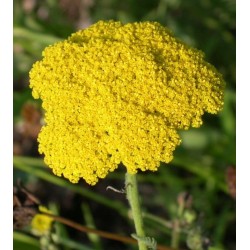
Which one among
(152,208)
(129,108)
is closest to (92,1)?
(152,208)

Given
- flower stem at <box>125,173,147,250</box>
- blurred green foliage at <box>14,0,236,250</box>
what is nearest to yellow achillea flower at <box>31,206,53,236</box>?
blurred green foliage at <box>14,0,236,250</box>

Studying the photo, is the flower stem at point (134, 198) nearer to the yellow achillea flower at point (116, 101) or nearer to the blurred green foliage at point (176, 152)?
the yellow achillea flower at point (116, 101)

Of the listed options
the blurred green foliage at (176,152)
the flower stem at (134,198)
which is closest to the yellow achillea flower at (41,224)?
the blurred green foliage at (176,152)

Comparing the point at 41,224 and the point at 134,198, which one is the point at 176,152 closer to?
the point at 41,224

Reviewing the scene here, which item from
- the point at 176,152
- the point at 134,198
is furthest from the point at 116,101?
the point at 176,152

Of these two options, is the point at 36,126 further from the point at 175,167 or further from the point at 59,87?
the point at 59,87

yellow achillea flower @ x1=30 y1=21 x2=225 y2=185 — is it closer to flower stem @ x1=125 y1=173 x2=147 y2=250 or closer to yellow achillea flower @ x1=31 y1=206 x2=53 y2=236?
flower stem @ x1=125 y1=173 x2=147 y2=250
